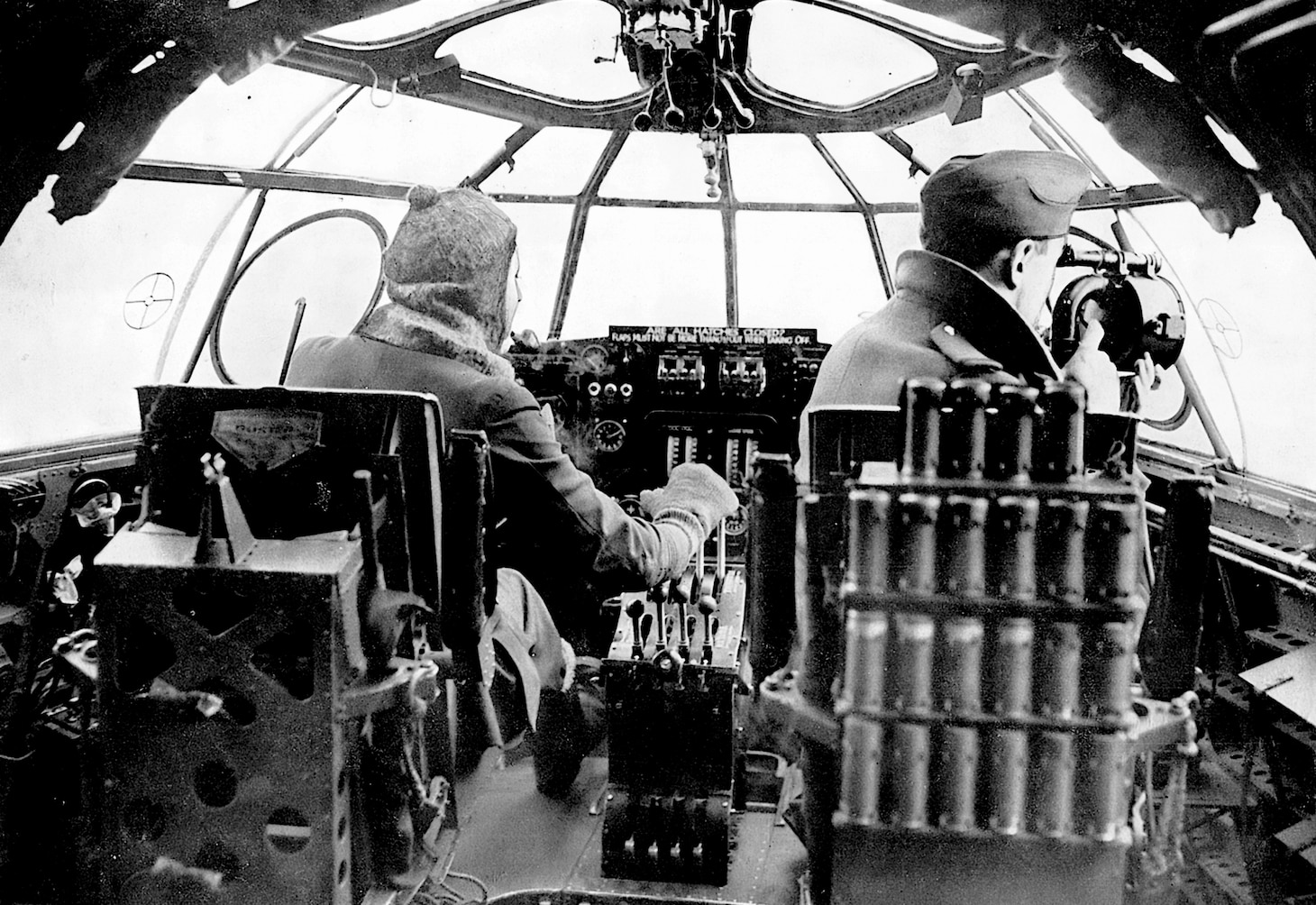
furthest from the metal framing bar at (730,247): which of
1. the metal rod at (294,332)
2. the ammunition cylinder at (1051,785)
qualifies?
the ammunition cylinder at (1051,785)

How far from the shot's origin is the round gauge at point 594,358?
3582mm

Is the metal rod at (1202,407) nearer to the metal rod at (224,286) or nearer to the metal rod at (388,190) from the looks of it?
the metal rod at (388,190)

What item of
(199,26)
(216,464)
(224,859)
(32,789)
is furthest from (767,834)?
(199,26)

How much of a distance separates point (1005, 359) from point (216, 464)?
1241mm

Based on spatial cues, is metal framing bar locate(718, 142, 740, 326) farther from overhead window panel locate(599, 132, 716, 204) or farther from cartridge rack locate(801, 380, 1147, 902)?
cartridge rack locate(801, 380, 1147, 902)

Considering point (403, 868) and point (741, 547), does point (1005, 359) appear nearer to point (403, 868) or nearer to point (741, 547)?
point (403, 868)

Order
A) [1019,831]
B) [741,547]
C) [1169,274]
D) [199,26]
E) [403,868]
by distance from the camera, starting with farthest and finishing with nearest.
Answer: [741,547] < [1169,274] < [199,26] < [403,868] < [1019,831]

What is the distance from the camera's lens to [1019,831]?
48.8 inches

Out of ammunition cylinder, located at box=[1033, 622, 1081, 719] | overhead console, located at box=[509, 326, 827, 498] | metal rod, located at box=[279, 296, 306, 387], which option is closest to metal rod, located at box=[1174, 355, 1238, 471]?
overhead console, located at box=[509, 326, 827, 498]

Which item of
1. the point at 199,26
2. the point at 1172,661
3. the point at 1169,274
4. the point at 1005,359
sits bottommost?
the point at 1172,661

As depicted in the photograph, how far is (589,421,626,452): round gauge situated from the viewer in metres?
3.68

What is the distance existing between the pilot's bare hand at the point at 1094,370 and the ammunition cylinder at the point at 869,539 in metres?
0.45

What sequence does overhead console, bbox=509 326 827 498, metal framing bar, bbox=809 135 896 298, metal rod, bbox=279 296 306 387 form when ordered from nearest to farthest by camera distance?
metal rod, bbox=279 296 306 387 < overhead console, bbox=509 326 827 498 < metal framing bar, bbox=809 135 896 298

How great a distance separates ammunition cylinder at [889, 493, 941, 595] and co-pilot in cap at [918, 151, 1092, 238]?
0.63m
